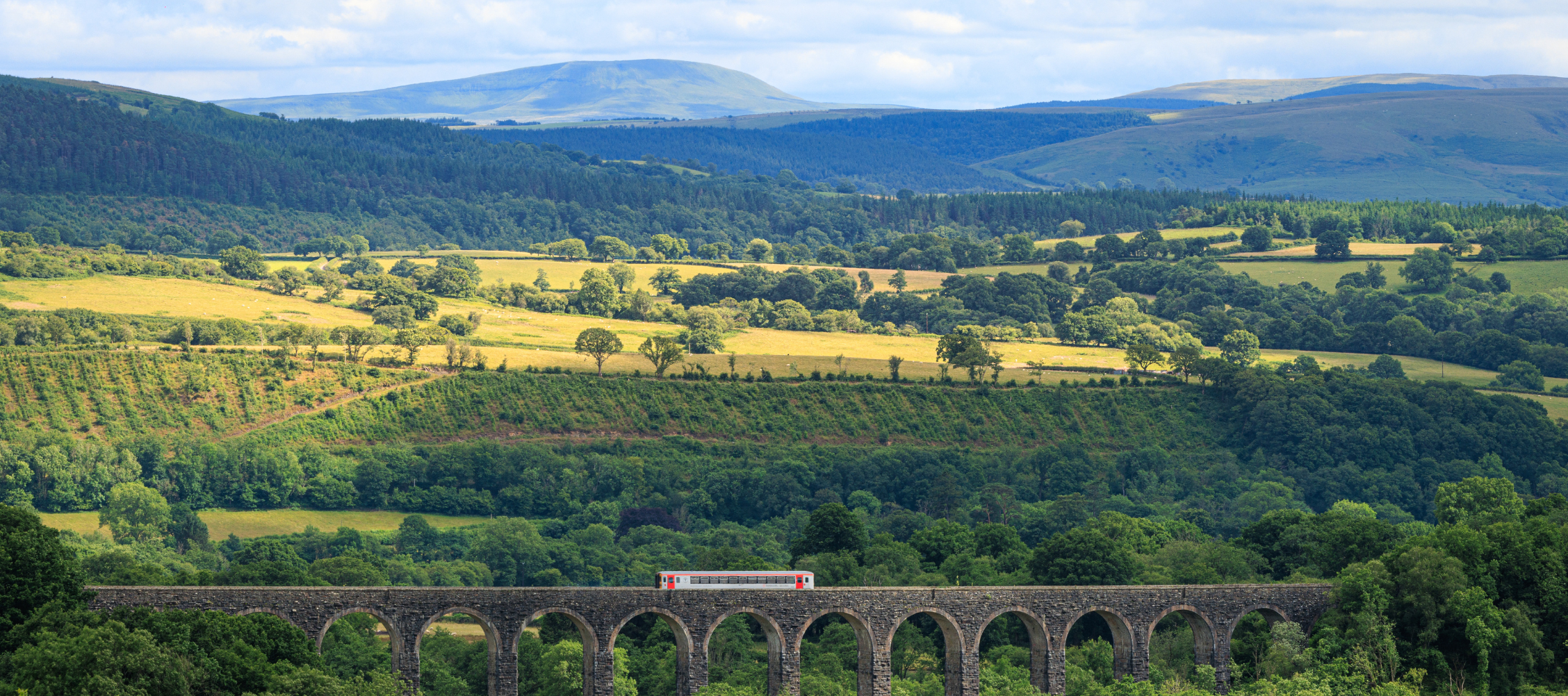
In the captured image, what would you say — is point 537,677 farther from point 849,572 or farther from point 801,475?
point 801,475

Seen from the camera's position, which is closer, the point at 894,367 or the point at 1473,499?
the point at 1473,499

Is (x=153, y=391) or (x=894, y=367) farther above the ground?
(x=153, y=391)

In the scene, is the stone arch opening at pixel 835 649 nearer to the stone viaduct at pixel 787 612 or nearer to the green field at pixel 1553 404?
the stone viaduct at pixel 787 612

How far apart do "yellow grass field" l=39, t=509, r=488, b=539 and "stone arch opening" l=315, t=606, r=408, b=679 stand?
4182cm

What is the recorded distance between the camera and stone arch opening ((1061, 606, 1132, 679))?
7831cm

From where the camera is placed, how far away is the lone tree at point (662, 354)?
6475 inches

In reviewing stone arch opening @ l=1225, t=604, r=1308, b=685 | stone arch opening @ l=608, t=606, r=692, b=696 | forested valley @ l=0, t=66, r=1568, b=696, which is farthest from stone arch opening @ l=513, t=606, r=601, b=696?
stone arch opening @ l=1225, t=604, r=1308, b=685

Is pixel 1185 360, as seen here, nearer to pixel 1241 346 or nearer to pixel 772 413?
pixel 1241 346

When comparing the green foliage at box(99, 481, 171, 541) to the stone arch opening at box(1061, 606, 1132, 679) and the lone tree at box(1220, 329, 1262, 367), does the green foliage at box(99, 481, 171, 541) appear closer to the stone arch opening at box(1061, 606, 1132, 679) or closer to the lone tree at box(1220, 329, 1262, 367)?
the stone arch opening at box(1061, 606, 1132, 679)

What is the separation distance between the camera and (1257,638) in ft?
264

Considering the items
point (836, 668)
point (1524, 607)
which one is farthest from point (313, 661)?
point (1524, 607)

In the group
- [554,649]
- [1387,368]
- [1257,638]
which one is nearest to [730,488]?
[554,649]

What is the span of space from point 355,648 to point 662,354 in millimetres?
90928

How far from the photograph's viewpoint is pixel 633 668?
8094 cm
